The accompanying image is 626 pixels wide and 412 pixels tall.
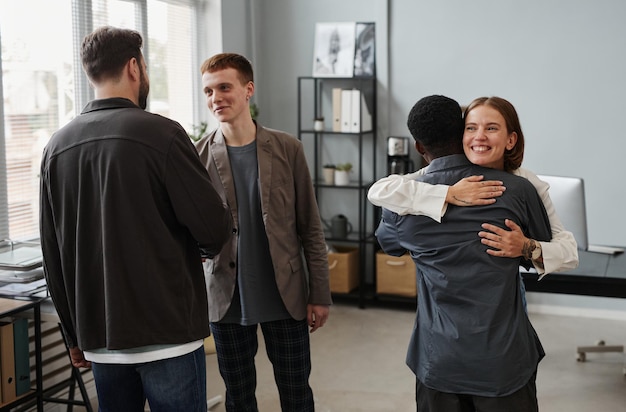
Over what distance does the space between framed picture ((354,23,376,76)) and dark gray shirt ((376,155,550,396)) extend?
362cm

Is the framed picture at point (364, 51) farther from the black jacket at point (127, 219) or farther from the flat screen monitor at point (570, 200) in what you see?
the black jacket at point (127, 219)

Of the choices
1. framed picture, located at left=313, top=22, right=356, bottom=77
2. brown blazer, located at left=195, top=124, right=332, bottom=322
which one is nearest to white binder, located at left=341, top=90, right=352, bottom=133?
framed picture, located at left=313, top=22, right=356, bottom=77

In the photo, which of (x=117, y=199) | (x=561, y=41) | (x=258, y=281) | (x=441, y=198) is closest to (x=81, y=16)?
(x=258, y=281)

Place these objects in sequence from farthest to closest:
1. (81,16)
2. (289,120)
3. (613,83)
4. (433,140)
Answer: (289,120) → (613,83) → (81,16) → (433,140)

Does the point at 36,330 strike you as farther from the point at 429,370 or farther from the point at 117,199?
the point at 429,370

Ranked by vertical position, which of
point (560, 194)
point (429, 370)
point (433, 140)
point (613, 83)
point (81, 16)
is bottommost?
point (429, 370)

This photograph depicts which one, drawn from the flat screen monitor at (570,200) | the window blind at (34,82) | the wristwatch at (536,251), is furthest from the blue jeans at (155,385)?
the flat screen monitor at (570,200)

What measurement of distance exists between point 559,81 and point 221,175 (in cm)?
335

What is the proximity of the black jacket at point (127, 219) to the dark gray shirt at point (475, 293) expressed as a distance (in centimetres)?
57

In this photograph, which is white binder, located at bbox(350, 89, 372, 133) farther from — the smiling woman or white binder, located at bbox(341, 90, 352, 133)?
the smiling woman

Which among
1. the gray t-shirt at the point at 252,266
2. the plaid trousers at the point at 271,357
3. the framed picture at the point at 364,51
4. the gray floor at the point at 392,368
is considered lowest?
the gray floor at the point at 392,368

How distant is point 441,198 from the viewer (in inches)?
72.8

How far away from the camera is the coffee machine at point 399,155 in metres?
5.29

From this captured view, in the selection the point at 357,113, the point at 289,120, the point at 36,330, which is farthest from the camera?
the point at 289,120
